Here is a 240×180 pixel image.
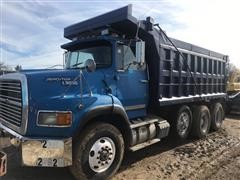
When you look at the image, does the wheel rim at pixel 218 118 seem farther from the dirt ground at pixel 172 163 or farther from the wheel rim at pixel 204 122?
the dirt ground at pixel 172 163

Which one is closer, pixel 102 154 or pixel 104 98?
pixel 102 154

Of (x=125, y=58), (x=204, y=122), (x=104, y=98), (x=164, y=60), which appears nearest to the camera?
(x=104, y=98)

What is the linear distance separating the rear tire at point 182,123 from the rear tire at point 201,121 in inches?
10.2

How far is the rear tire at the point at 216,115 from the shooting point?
36.7 feet

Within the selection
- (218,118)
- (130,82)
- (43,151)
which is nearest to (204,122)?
(218,118)

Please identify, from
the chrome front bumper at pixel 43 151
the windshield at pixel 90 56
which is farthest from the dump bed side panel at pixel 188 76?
the chrome front bumper at pixel 43 151

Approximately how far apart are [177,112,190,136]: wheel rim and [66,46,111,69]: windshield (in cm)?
331

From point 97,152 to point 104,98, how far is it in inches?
37.8

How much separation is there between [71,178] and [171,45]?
13.6ft

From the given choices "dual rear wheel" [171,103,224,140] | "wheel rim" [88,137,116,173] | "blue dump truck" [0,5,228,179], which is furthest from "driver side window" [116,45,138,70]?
"dual rear wheel" [171,103,224,140]

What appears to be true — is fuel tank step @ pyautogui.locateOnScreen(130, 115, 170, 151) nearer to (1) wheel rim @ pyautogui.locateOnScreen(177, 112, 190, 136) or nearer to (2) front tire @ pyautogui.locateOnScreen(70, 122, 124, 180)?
(2) front tire @ pyautogui.locateOnScreen(70, 122, 124, 180)

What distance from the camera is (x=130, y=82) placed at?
6914 millimetres

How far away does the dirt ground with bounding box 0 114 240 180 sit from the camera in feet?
20.2

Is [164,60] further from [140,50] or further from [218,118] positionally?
[218,118]
